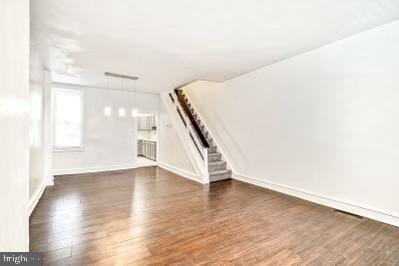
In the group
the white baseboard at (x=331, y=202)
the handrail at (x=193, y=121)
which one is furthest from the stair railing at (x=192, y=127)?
the white baseboard at (x=331, y=202)

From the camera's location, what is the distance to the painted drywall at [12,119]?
97cm

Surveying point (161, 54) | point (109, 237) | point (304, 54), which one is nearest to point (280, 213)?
point (109, 237)

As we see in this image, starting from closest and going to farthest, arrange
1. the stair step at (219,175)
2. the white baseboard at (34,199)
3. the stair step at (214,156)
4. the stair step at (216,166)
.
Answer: the white baseboard at (34,199) < the stair step at (219,175) < the stair step at (216,166) < the stair step at (214,156)

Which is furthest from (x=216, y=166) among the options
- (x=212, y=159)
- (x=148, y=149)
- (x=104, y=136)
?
(x=148, y=149)

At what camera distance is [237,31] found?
2.85 metres

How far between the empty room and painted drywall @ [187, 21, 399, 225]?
19 millimetres

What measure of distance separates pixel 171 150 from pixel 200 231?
4.15m

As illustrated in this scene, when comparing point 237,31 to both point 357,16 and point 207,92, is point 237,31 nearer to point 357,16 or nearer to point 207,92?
point 357,16

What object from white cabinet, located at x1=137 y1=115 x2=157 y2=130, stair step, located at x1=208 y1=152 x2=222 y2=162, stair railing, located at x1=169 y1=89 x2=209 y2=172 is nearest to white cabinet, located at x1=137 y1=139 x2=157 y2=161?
white cabinet, located at x1=137 y1=115 x2=157 y2=130

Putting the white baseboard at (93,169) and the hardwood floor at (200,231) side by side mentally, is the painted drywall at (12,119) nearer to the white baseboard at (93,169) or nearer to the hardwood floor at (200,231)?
the hardwood floor at (200,231)

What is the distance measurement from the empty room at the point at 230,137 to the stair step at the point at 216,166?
1.2 inches

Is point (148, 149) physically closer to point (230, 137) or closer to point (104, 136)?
point (104, 136)

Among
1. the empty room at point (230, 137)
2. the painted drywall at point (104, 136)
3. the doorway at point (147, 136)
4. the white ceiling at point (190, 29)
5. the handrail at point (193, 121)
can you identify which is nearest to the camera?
the empty room at point (230, 137)

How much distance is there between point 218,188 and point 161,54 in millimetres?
3041
